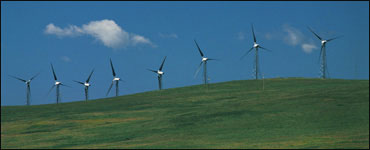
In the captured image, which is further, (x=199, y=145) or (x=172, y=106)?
(x=172, y=106)

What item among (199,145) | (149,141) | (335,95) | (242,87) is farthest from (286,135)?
(242,87)

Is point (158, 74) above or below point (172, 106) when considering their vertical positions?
above

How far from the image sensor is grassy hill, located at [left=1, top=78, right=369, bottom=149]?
68.4 metres

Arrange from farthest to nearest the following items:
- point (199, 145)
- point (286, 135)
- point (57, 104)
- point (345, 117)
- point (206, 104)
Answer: point (57, 104) < point (206, 104) < point (345, 117) < point (286, 135) < point (199, 145)

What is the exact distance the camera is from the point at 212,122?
3393 inches

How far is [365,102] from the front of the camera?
90.2 m

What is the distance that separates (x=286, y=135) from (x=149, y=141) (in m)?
17.8

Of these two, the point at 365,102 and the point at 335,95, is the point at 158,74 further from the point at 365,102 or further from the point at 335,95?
the point at 365,102

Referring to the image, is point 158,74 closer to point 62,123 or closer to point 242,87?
point 242,87

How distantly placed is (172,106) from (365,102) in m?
41.7

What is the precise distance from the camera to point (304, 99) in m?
101

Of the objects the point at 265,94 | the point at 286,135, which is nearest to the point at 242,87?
the point at 265,94

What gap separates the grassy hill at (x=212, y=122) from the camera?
6844 centimetres

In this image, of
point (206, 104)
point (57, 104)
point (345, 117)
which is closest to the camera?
point (345, 117)
